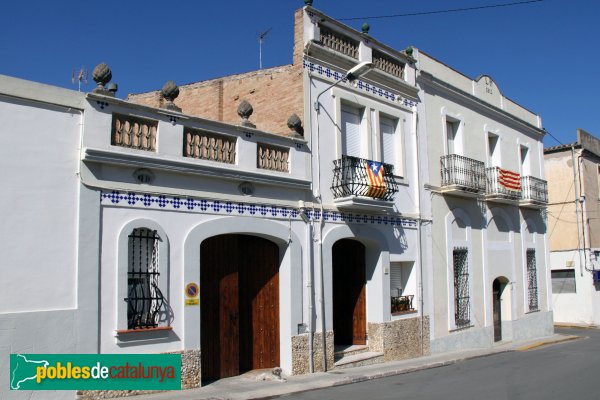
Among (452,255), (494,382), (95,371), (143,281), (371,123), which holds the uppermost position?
(371,123)

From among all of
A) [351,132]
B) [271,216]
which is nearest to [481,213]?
[351,132]

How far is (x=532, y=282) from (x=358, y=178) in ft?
40.7

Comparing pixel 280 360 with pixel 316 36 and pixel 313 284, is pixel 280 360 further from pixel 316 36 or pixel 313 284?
pixel 316 36

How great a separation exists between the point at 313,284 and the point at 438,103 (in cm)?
805

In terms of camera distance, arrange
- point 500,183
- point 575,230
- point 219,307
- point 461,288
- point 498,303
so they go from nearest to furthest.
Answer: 1. point 219,307
2. point 461,288
3. point 500,183
4. point 498,303
5. point 575,230

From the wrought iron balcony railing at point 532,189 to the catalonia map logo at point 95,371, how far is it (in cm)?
1625

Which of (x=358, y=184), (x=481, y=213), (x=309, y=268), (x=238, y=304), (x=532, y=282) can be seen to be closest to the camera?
(x=238, y=304)

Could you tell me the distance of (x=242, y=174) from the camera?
1182 centimetres

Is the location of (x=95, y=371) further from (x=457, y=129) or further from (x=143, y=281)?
(x=457, y=129)

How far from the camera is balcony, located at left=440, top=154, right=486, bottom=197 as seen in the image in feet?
58.8

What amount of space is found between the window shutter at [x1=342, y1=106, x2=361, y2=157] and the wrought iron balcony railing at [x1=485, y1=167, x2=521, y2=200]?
6749 mm

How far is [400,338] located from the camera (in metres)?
15.6

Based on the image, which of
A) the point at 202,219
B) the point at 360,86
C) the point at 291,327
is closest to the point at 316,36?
the point at 360,86

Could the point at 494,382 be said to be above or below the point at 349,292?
below
